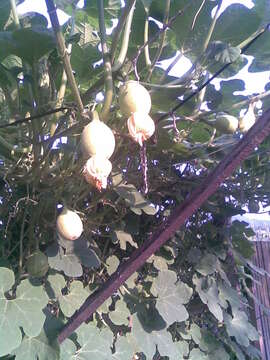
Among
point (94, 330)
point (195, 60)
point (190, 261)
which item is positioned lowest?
point (94, 330)

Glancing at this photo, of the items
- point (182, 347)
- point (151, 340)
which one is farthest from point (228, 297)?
point (151, 340)

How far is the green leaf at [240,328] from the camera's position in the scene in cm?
126

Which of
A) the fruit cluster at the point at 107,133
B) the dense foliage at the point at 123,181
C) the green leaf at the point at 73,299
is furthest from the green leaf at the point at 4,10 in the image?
the green leaf at the point at 73,299

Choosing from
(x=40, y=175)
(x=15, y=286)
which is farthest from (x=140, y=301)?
(x=40, y=175)

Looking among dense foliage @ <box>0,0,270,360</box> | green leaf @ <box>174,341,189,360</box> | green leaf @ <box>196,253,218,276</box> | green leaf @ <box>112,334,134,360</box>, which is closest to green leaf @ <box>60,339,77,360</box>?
dense foliage @ <box>0,0,270,360</box>

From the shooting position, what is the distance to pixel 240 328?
1296mm

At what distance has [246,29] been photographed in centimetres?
80

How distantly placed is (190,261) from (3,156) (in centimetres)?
60

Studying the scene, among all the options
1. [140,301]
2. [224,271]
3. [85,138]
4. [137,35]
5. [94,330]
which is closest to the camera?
[85,138]

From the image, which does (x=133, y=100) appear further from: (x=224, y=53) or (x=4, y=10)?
(x=4, y=10)

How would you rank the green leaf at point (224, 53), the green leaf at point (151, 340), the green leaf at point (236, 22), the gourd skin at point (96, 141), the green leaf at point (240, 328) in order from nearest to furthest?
the gourd skin at point (96, 141), the green leaf at point (224, 53), the green leaf at point (236, 22), the green leaf at point (151, 340), the green leaf at point (240, 328)

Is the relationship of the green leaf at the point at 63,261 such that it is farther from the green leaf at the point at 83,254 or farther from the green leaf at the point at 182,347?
the green leaf at the point at 182,347

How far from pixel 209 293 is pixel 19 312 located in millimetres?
566

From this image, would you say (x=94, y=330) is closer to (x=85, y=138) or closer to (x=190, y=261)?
(x=190, y=261)
